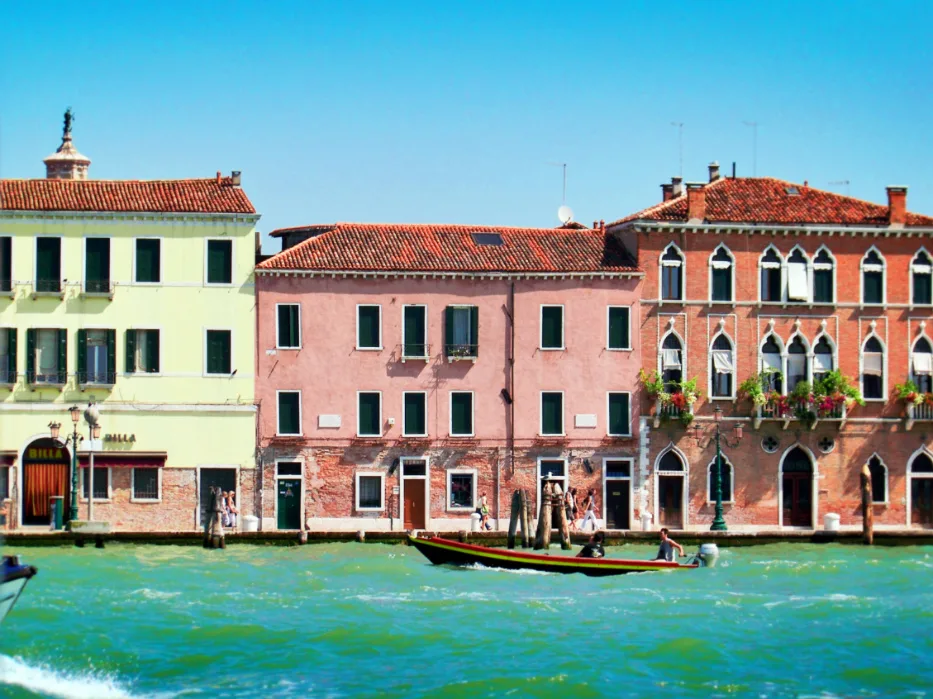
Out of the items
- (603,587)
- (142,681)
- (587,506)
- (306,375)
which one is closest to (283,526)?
(306,375)

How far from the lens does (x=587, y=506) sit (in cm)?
4925

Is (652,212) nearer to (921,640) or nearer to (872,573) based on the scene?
(872,573)

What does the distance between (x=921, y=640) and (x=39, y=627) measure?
1420 centimetres

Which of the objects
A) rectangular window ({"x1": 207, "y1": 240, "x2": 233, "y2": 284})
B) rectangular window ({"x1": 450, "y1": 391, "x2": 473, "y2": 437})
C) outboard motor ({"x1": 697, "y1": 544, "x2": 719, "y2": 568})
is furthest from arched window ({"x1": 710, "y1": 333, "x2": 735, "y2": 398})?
rectangular window ({"x1": 207, "y1": 240, "x2": 233, "y2": 284})

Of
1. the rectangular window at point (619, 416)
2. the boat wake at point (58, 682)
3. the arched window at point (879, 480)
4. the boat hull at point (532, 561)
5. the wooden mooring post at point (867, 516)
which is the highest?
the rectangular window at point (619, 416)

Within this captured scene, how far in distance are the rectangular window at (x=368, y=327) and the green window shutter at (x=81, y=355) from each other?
6069 millimetres

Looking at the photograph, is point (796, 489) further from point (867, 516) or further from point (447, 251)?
point (447, 251)

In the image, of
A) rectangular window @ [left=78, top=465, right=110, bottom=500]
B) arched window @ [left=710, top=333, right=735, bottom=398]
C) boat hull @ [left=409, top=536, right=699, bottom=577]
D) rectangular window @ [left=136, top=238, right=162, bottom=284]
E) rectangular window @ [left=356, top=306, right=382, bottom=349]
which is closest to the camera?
boat hull @ [left=409, top=536, right=699, bottom=577]

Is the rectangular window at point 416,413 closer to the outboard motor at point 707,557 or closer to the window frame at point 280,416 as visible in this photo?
the window frame at point 280,416

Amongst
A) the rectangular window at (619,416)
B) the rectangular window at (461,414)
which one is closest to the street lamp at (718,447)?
the rectangular window at (619,416)

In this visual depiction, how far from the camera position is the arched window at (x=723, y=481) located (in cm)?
4984

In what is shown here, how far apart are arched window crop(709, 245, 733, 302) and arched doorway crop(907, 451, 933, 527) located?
19.8 ft

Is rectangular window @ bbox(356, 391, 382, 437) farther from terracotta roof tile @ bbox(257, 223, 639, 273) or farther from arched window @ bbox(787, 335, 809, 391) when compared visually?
arched window @ bbox(787, 335, 809, 391)

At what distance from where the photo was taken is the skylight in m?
50.0
